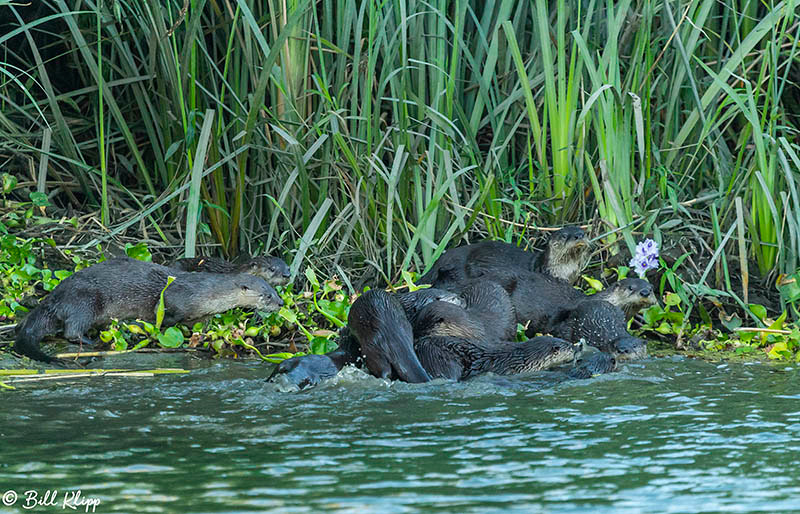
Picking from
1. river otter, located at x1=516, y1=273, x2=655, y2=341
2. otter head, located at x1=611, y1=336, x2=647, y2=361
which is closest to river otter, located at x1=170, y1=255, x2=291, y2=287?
river otter, located at x1=516, y1=273, x2=655, y2=341

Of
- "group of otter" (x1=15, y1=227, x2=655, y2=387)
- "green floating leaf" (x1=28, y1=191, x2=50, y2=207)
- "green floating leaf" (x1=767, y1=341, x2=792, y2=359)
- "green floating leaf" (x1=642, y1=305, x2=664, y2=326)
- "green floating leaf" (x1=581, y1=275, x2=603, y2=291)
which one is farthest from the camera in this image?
"green floating leaf" (x1=28, y1=191, x2=50, y2=207)

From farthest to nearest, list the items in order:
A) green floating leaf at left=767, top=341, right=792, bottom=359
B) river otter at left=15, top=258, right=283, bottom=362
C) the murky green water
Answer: river otter at left=15, top=258, right=283, bottom=362 < green floating leaf at left=767, top=341, right=792, bottom=359 < the murky green water

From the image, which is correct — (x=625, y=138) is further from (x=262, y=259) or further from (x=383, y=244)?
(x=262, y=259)

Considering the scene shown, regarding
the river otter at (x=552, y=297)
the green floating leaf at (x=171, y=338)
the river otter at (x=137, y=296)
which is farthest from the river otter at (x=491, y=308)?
the green floating leaf at (x=171, y=338)

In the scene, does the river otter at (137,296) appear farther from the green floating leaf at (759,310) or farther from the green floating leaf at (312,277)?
the green floating leaf at (759,310)

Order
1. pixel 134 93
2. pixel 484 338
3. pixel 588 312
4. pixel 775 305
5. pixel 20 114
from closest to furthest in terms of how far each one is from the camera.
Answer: pixel 484 338, pixel 588 312, pixel 775 305, pixel 134 93, pixel 20 114

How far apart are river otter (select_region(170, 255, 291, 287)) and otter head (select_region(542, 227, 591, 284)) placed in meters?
1.11

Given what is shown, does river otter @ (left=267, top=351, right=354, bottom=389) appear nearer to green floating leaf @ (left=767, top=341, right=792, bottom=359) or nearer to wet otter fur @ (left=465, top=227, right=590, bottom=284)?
wet otter fur @ (left=465, top=227, right=590, bottom=284)

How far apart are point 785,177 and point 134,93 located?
3107 millimetres

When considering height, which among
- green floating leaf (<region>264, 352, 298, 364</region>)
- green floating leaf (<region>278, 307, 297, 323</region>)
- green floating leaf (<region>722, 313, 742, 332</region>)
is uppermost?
green floating leaf (<region>278, 307, 297, 323</region>)

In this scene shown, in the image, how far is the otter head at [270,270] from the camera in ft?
15.5

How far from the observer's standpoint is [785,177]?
16.0 feet

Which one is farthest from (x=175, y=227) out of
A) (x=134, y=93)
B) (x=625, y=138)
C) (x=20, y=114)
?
(x=625, y=138)

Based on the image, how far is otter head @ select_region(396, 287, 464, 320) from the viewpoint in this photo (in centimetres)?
422
